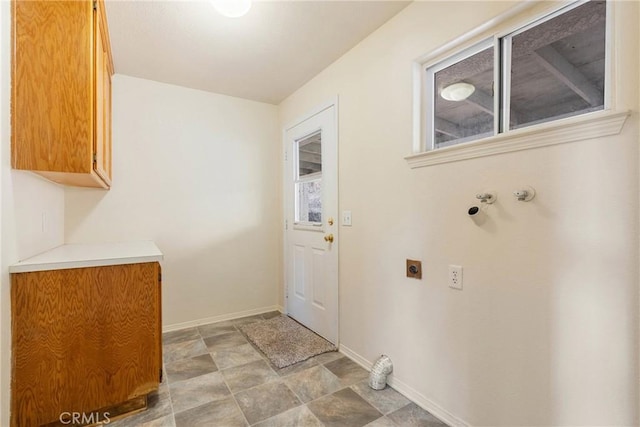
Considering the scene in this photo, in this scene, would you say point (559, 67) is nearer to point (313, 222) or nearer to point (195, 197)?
point (313, 222)

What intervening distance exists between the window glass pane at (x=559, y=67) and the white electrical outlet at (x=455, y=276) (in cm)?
74

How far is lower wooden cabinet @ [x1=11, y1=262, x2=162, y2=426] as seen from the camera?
1.40m

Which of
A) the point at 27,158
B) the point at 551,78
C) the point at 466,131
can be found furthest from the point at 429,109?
the point at 27,158

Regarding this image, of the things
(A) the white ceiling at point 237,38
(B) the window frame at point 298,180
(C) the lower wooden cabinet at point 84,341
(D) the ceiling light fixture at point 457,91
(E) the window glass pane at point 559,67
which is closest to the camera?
(E) the window glass pane at point 559,67

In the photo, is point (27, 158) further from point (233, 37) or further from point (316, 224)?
point (316, 224)

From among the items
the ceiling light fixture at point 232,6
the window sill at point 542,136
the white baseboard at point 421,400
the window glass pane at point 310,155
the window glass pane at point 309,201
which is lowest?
the white baseboard at point 421,400

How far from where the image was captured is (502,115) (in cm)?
142

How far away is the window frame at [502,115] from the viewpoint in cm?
107

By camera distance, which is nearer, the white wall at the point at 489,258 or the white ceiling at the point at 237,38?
the white wall at the point at 489,258

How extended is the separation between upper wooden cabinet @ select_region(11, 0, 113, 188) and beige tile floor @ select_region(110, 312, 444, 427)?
56.0 inches

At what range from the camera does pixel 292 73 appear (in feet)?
8.79

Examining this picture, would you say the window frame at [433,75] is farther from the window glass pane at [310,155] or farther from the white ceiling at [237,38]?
the window glass pane at [310,155]

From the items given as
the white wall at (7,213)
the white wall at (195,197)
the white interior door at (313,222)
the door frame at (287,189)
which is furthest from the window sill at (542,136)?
the white wall at (195,197)

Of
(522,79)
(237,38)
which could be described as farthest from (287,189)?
(522,79)
